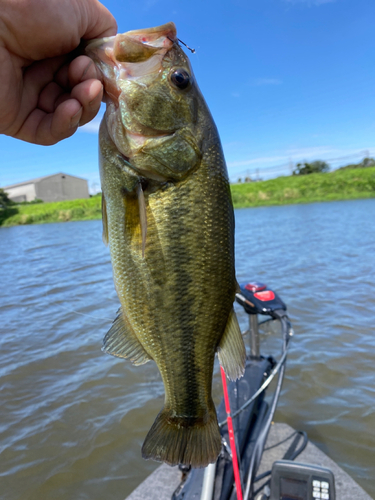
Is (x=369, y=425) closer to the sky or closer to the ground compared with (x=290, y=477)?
closer to the ground

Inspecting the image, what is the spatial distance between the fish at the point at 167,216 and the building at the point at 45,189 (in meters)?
67.7

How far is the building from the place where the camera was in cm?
6347

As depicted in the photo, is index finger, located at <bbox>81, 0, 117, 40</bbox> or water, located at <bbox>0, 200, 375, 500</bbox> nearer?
index finger, located at <bbox>81, 0, 117, 40</bbox>

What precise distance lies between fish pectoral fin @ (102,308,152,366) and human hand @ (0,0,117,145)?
3.12ft

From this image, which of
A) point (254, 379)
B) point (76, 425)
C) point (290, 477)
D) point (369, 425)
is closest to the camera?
point (290, 477)

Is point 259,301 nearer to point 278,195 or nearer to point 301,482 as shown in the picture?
point 301,482

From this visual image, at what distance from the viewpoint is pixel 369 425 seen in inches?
162

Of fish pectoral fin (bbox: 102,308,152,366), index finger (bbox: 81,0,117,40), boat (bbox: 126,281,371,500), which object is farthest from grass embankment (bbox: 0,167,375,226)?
fish pectoral fin (bbox: 102,308,152,366)

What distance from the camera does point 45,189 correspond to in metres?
64.6

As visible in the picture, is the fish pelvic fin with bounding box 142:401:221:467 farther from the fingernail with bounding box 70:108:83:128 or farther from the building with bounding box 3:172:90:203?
the building with bounding box 3:172:90:203

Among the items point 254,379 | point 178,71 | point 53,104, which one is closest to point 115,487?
point 254,379

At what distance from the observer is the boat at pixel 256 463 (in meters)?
2.43

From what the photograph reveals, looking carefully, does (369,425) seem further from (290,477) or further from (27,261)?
(27,261)

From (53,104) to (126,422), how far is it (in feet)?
13.0
